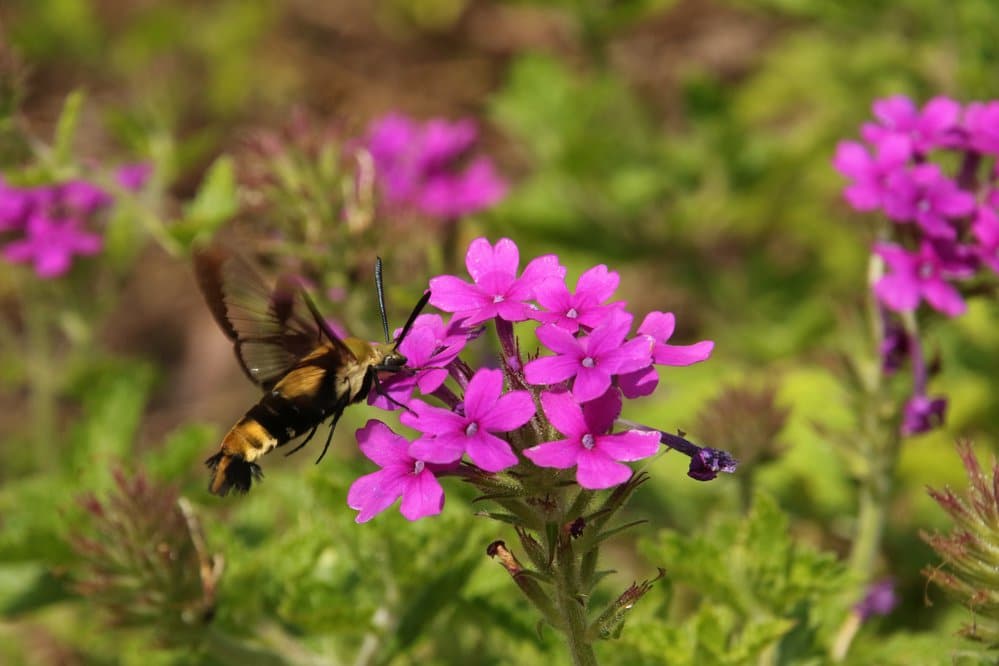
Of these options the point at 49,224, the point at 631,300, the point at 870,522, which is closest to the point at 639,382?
the point at 870,522

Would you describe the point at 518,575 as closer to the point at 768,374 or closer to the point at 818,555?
the point at 818,555

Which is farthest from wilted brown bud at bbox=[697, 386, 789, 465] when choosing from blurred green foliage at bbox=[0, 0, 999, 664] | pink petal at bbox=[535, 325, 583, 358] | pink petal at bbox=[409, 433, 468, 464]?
pink petal at bbox=[409, 433, 468, 464]

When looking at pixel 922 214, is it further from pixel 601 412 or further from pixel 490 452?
pixel 490 452

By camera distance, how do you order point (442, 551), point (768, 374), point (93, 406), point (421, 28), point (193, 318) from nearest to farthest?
point (442, 551), point (93, 406), point (768, 374), point (193, 318), point (421, 28)

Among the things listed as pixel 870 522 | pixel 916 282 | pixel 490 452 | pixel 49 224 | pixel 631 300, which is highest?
pixel 490 452

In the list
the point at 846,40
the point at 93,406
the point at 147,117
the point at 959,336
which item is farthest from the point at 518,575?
the point at 846,40

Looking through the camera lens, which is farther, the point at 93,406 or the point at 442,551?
the point at 93,406

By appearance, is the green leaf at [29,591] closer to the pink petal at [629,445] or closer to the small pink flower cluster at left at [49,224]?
the small pink flower cluster at left at [49,224]
